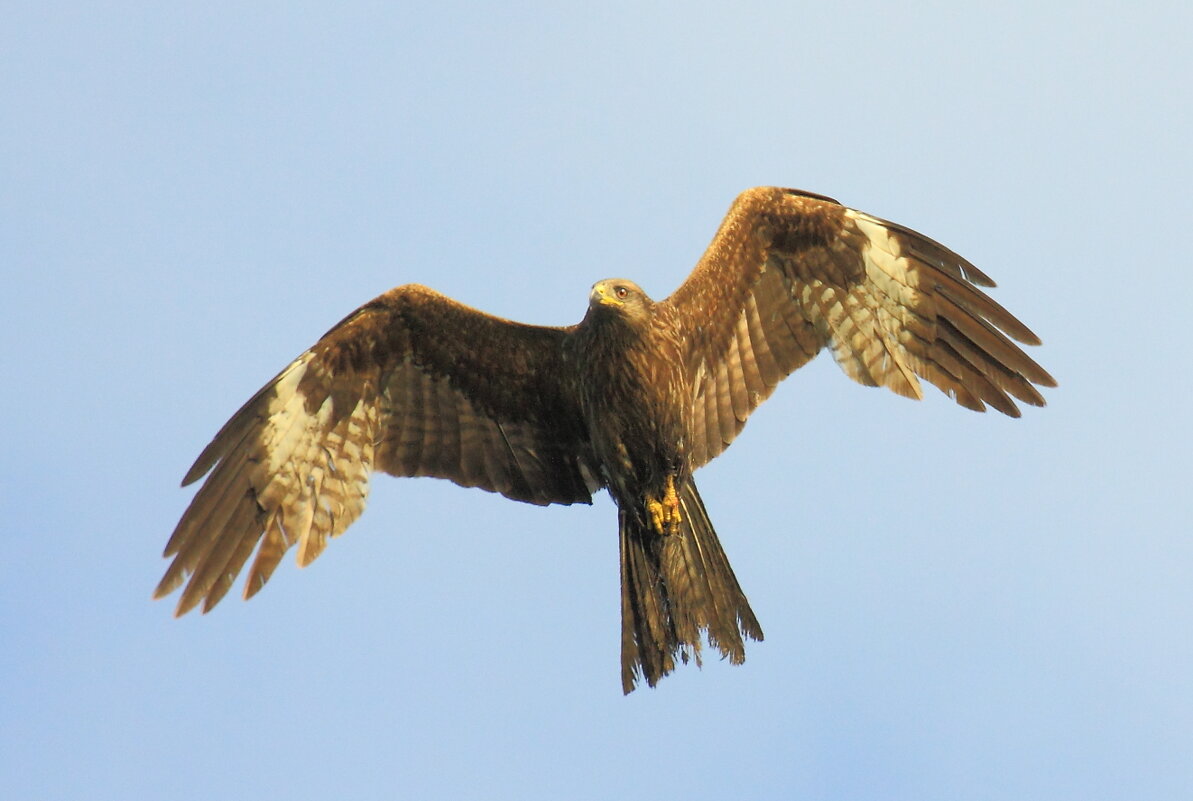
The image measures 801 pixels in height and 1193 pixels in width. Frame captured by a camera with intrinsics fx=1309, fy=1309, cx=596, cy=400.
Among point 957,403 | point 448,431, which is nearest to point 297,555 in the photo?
point 448,431

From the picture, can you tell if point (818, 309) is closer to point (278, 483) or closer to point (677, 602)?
point (677, 602)

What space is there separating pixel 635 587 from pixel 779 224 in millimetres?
2554

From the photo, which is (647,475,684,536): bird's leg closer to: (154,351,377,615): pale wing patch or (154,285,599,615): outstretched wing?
(154,285,599,615): outstretched wing

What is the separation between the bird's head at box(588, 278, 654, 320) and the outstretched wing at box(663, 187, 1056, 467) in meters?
→ 0.36

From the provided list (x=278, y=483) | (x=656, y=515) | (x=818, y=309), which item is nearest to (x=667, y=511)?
(x=656, y=515)

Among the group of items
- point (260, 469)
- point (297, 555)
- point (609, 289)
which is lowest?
point (297, 555)

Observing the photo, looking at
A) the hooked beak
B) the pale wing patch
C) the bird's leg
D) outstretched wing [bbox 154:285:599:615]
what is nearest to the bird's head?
the hooked beak

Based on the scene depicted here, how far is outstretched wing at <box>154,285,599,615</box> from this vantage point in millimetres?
8305

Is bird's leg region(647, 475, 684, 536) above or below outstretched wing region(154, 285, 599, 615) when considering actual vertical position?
below

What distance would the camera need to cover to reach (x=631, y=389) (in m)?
7.94

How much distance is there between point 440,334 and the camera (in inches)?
335

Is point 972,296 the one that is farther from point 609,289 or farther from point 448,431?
point 448,431

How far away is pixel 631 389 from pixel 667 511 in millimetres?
788

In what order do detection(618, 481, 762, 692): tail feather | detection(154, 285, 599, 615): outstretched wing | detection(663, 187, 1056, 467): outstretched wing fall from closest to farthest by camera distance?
1. detection(618, 481, 762, 692): tail feather
2. detection(154, 285, 599, 615): outstretched wing
3. detection(663, 187, 1056, 467): outstretched wing
